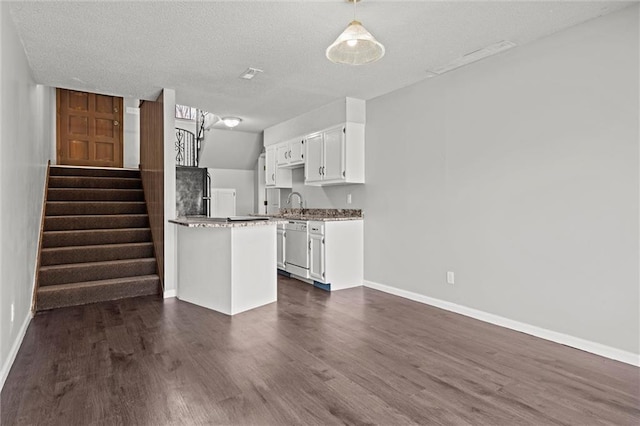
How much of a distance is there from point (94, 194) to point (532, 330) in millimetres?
5964

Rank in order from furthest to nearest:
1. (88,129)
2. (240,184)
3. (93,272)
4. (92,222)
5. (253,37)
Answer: (240,184), (88,129), (92,222), (93,272), (253,37)

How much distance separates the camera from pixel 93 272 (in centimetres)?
445

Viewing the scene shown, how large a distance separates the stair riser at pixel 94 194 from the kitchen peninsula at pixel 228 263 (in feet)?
6.86

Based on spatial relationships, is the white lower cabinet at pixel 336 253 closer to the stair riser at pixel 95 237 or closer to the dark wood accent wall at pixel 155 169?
the dark wood accent wall at pixel 155 169

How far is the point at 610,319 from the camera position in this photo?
2725 millimetres

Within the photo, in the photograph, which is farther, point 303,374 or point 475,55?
point 475,55

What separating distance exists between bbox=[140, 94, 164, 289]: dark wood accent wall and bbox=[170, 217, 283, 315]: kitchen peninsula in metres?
Answer: 0.46

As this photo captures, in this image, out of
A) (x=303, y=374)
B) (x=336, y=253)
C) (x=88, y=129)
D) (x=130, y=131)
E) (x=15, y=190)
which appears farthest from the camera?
(x=130, y=131)

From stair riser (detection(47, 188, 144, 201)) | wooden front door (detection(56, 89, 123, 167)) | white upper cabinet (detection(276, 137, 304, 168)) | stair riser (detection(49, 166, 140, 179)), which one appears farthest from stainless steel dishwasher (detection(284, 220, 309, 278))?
wooden front door (detection(56, 89, 123, 167))

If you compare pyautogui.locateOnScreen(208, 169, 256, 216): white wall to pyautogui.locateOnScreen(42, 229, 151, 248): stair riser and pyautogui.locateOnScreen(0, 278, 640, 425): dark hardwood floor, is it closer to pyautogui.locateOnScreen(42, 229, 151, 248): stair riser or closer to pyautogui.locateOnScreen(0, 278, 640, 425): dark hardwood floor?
pyautogui.locateOnScreen(42, 229, 151, 248): stair riser

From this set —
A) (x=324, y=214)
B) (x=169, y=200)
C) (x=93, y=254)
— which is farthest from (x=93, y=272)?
(x=324, y=214)

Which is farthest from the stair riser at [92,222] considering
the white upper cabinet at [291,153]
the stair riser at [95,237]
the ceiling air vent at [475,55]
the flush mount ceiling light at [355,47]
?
the ceiling air vent at [475,55]

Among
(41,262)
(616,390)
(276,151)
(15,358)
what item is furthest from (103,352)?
(276,151)

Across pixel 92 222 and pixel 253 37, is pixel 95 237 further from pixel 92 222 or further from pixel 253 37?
pixel 253 37
